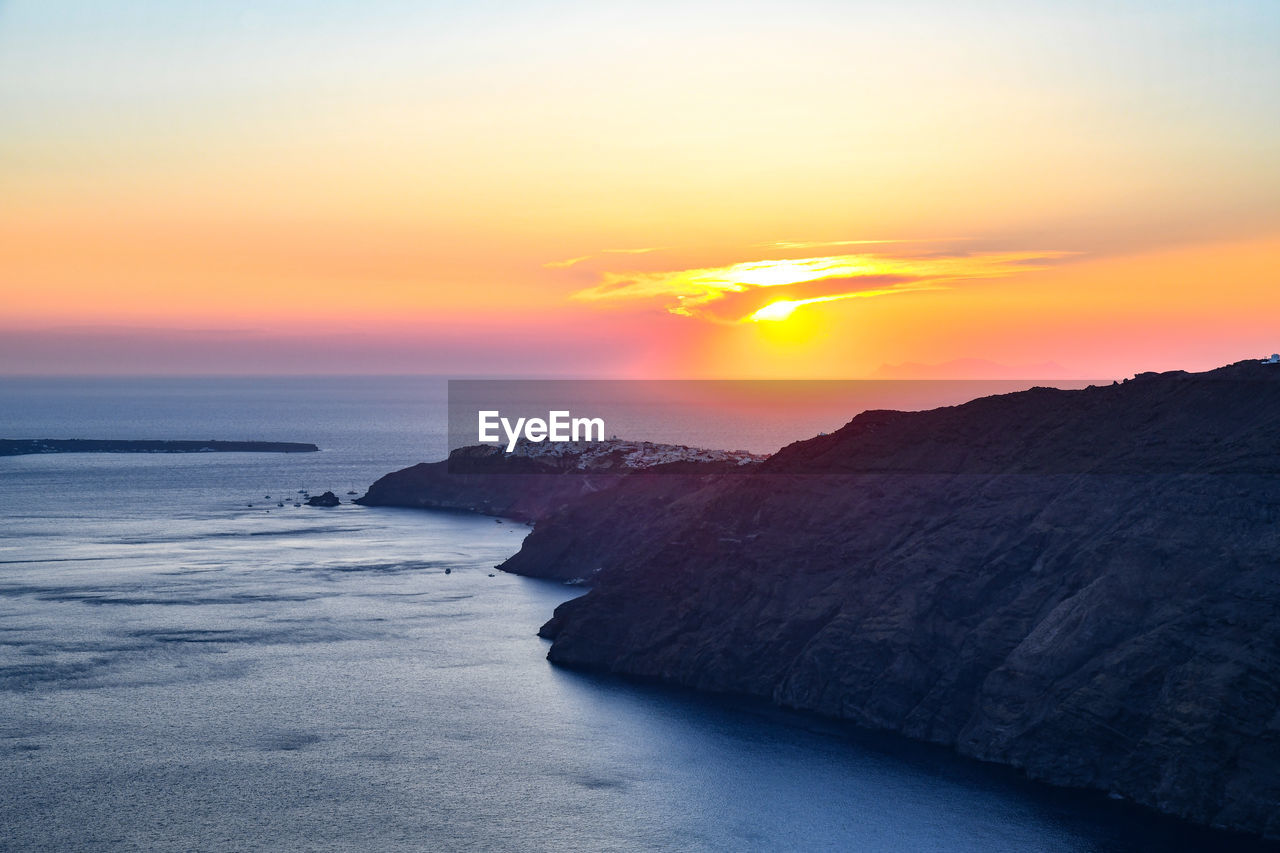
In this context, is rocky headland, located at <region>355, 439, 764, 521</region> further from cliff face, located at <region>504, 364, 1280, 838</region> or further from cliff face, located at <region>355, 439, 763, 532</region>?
cliff face, located at <region>504, 364, 1280, 838</region>

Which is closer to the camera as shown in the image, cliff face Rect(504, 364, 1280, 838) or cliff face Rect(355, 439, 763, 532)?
cliff face Rect(504, 364, 1280, 838)

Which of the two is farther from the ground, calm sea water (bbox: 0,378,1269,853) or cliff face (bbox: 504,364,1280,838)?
cliff face (bbox: 504,364,1280,838)

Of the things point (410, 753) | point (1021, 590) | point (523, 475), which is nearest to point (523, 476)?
point (523, 475)

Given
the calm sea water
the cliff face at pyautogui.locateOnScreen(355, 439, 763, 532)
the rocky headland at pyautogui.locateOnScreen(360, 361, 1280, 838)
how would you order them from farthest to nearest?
the cliff face at pyautogui.locateOnScreen(355, 439, 763, 532), the rocky headland at pyautogui.locateOnScreen(360, 361, 1280, 838), the calm sea water

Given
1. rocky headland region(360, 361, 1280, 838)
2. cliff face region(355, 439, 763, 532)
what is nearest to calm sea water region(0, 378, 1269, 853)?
rocky headland region(360, 361, 1280, 838)

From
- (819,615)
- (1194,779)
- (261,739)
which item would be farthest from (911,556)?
(261,739)

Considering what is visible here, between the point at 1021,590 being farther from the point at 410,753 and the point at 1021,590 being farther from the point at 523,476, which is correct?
the point at 523,476

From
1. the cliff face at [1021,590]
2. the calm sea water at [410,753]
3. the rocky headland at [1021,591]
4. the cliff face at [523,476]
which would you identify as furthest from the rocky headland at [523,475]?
the rocky headland at [1021,591]

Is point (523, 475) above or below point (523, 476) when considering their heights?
above
